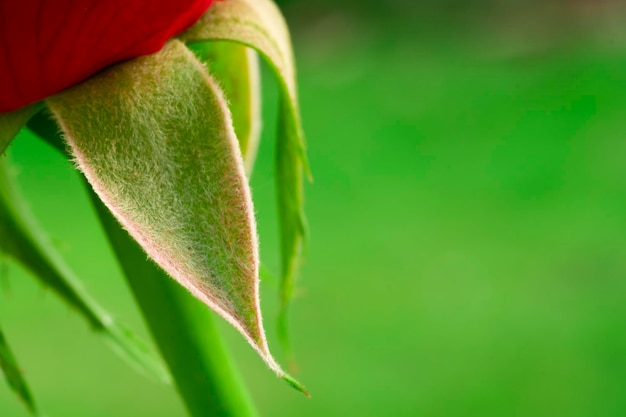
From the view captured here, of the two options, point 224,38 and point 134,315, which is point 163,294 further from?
point 134,315

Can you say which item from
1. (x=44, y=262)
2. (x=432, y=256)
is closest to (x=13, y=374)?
(x=44, y=262)

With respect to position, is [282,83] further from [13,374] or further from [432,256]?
[432,256]

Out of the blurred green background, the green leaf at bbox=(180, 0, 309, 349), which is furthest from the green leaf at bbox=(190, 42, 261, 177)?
the blurred green background

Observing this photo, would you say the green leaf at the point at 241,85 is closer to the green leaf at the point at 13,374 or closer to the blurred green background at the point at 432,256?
the green leaf at the point at 13,374

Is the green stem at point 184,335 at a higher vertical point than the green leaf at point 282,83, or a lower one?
lower

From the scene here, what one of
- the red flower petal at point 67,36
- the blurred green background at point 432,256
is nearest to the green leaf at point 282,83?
the red flower petal at point 67,36

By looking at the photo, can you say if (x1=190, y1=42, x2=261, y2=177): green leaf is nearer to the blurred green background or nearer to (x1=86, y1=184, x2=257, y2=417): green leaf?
(x1=86, y1=184, x2=257, y2=417): green leaf
